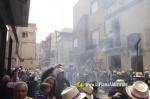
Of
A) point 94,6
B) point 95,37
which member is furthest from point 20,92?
point 94,6

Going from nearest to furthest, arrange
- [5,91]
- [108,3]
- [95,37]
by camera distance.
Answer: [5,91]
[108,3]
[95,37]

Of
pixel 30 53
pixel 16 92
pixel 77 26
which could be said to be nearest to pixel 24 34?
pixel 30 53

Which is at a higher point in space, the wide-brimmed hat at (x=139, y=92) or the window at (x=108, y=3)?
the window at (x=108, y=3)

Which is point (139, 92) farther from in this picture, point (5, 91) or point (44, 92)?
point (5, 91)

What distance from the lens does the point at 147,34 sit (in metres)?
13.2

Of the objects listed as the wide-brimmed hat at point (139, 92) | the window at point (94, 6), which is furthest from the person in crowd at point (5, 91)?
the window at point (94, 6)

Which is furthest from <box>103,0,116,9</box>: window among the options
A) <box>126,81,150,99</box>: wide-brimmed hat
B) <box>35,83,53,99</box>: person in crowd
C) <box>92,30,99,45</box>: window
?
<box>126,81,150,99</box>: wide-brimmed hat

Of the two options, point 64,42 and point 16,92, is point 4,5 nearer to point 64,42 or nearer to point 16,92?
point 16,92

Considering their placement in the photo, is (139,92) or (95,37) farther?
(95,37)

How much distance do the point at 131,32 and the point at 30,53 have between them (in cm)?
2593

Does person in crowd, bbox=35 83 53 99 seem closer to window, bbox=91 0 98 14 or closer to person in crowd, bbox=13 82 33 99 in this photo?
person in crowd, bbox=13 82 33 99

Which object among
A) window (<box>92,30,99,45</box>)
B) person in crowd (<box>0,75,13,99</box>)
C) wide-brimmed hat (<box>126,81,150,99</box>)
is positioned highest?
window (<box>92,30,99,45</box>)

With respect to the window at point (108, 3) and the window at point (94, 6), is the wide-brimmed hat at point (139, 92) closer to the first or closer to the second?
the window at point (108, 3)

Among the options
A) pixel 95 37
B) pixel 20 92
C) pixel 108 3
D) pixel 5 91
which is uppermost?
pixel 108 3
